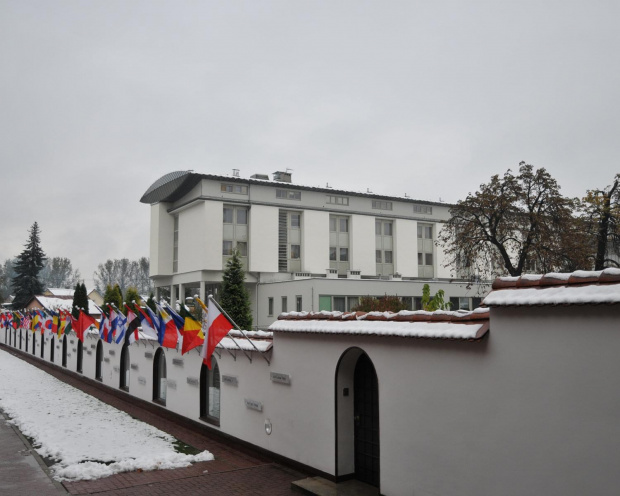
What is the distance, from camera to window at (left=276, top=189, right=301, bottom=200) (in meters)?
53.4

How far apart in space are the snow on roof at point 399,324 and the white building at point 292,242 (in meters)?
33.2

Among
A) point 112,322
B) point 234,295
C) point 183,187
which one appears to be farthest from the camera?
point 183,187

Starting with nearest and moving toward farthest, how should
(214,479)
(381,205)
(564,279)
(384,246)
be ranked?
(564,279) < (214,479) < (381,205) < (384,246)

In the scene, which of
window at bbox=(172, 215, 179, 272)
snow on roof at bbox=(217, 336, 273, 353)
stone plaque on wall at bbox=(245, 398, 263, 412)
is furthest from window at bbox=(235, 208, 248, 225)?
stone plaque on wall at bbox=(245, 398, 263, 412)

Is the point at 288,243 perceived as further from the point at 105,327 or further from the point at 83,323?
the point at 105,327

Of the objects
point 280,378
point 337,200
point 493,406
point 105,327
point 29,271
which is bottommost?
point 280,378

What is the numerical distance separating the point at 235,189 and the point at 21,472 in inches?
1628

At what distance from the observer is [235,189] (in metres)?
51.6

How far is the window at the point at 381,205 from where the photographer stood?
57.9 metres

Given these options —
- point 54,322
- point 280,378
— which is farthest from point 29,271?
point 280,378

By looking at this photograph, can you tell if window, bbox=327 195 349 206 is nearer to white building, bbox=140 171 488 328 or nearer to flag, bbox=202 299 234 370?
white building, bbox=140 171 488 328

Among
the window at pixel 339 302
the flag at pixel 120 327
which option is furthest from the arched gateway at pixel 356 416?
the window at pixel 339 302

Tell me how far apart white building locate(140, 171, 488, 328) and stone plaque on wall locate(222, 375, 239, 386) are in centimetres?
3002

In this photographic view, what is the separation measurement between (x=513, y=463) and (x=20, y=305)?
81593 millimetres
